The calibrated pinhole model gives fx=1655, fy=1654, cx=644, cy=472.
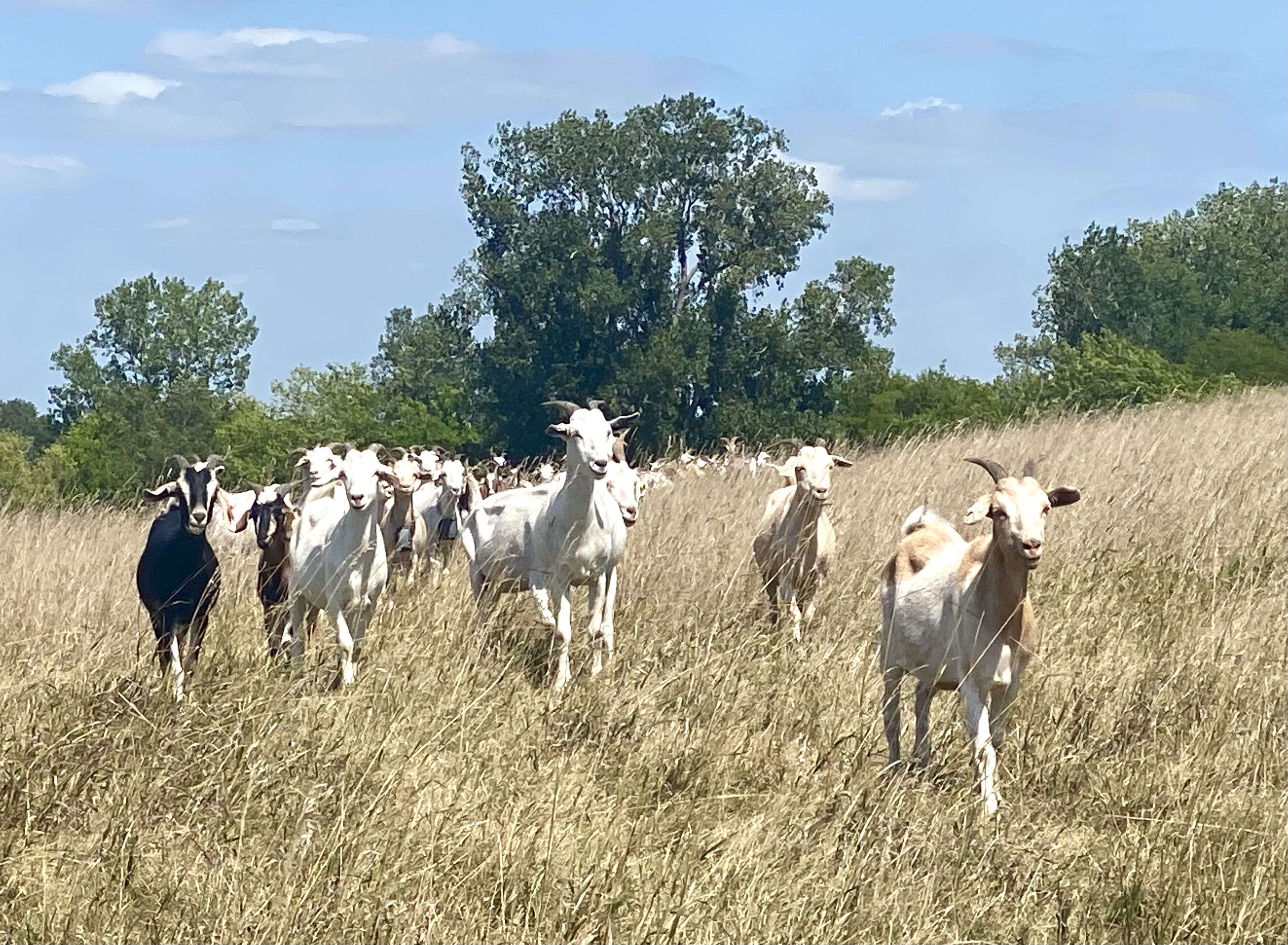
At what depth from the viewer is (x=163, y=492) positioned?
967 centimetres

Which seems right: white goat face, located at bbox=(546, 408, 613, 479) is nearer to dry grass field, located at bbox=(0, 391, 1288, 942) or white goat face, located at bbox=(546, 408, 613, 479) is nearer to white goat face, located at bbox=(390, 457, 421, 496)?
dry grass field, located at bbox=(0, 391, 1288, 942)

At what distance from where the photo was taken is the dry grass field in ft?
17.6

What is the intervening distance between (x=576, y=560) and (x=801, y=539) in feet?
6.25

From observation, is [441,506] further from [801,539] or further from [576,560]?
[576,560]

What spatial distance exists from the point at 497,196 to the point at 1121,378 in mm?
22608

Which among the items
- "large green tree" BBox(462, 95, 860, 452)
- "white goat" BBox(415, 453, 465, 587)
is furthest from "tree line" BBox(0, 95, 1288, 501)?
"white goat" BBox(415, 453, 465, 587)

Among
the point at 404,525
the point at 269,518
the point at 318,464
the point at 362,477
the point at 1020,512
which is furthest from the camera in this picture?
the point at 404,525

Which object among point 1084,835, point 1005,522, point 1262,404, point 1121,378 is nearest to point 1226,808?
point 1084,835

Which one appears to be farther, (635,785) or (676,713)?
(676,713)

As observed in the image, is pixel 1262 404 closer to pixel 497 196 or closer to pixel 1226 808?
pixel 1226 808

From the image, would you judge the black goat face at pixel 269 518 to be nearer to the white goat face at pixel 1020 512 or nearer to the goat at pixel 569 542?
the goat at pixel 569 542

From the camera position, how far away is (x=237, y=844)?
5664 millimetres

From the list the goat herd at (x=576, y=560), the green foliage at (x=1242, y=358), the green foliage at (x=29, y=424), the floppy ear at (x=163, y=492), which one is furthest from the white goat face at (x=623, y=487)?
the green foliage at (x=29, y=424)

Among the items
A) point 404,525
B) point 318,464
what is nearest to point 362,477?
point 318,464
